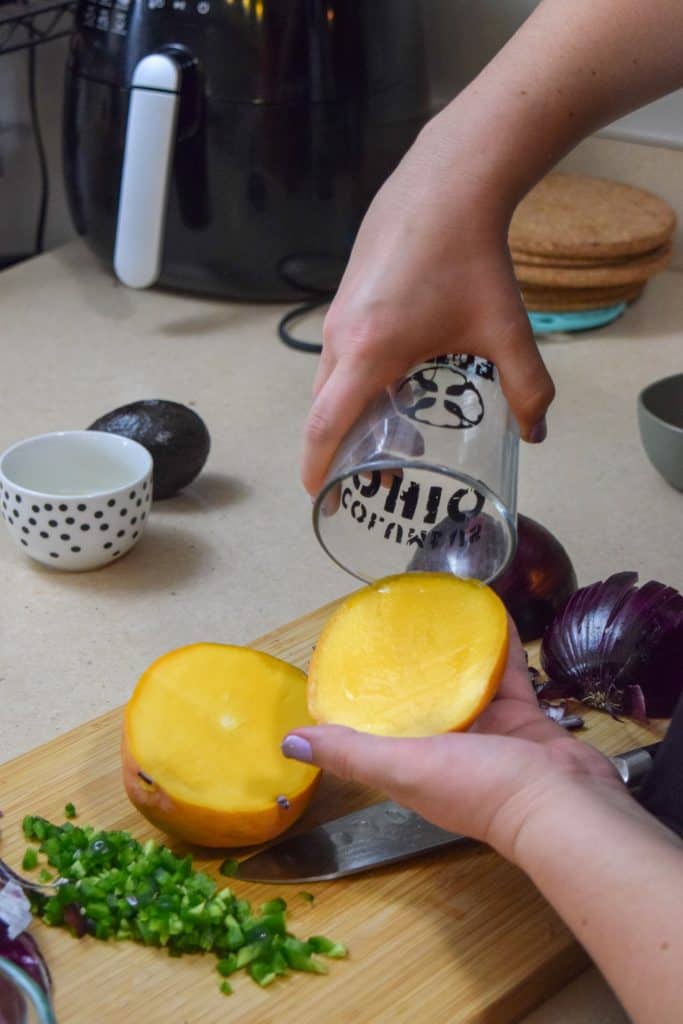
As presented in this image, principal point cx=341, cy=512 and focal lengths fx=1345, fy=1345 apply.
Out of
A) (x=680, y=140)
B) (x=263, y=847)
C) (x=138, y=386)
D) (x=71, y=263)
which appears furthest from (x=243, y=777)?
(x=680, y=140)

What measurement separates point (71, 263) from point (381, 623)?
1.06 metres

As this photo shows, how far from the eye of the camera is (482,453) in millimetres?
825

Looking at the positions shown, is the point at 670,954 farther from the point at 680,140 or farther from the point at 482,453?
the point at 680,140

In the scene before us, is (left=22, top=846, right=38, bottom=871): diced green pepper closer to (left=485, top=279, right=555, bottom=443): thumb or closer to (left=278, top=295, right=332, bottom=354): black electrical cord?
(left=485, top=279, right=555, bottom=443): thumb

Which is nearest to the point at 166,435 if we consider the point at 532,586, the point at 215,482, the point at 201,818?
the point at 215,482

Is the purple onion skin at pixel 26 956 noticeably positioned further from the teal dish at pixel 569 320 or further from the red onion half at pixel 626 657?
the teal dish at pixel 569 320

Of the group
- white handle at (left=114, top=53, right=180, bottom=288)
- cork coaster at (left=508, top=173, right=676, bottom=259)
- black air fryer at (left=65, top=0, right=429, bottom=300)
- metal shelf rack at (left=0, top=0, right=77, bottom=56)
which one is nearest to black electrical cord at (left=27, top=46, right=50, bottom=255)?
metal shelf rack at (left=0, top=0, right=77, bottom=56)

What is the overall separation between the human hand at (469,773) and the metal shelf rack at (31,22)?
109cm

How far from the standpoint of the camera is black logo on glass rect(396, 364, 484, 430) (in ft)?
2.74

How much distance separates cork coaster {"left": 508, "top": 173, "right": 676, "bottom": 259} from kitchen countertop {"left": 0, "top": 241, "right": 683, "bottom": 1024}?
0.13 m

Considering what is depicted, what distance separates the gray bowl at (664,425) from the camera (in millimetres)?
1281

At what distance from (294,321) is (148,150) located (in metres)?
0.29

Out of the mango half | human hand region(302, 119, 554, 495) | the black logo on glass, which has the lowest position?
the mango half

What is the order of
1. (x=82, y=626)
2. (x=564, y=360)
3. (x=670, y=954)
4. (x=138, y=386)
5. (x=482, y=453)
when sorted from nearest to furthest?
(x=670, y=954), (x=482, y=453), (x=82, y=626), (x=138, y=386), (x=564, y=360)
